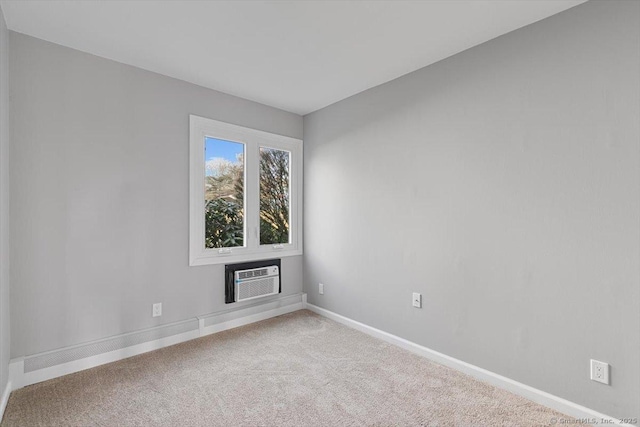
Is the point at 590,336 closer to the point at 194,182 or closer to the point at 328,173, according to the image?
the point at 328,173

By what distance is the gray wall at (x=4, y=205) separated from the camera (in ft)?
6.35

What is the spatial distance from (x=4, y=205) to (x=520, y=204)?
3451mm

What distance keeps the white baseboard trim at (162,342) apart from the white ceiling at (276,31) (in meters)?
2.35

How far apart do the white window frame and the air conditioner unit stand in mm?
157

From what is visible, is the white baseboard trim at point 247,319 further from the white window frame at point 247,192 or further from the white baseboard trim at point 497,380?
the white baseboard trim at point 497,380

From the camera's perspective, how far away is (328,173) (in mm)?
3629

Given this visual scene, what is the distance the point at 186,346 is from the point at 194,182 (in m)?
1.55

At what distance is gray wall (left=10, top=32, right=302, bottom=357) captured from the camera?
2.21m

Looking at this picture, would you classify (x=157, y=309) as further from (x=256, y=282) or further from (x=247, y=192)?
(x=247, y=192)

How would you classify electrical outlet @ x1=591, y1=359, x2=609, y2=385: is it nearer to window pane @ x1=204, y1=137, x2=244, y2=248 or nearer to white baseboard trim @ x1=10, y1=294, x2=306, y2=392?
white baseboard trim @ x1=10, y1=294, x2=306, y2=392

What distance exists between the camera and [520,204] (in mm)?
2105

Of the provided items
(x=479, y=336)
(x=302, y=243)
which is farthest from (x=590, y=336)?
(x=302, y=243)

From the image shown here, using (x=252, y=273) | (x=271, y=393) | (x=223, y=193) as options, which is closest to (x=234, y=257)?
(x=252, y=273)

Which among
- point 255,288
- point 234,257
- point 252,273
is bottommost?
point 255,288
